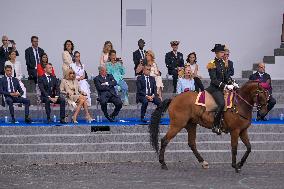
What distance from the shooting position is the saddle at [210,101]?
18609 mm

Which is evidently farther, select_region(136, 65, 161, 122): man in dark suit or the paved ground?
select_region(136, 65, 161, 122): man in dark suit

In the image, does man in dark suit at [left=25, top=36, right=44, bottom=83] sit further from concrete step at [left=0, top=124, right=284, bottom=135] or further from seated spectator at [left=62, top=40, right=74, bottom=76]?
concrete step at [left=0, top=124, right=284, bottom=135]

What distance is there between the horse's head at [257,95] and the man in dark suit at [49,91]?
5.44m

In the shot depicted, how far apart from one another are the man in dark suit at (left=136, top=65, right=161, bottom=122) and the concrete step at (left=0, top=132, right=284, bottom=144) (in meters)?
1.60

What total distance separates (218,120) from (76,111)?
4795 millimetres

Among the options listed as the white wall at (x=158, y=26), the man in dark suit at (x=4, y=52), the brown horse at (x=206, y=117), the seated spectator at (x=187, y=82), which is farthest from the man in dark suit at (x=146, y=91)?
the white wall at (x=158, y=26)

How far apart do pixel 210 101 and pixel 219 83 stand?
0.43 m

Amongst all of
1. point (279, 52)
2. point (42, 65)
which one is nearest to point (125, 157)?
point (42, 65)

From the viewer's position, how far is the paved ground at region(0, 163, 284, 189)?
1630 centimetres

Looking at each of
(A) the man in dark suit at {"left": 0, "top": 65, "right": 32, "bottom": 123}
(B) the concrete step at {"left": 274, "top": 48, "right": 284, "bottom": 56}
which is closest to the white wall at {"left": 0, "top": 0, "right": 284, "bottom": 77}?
(B) the concrete step at {"left": 274, "top": 48, "right": 284, "bottom": 56}

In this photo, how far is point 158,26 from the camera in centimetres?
2877

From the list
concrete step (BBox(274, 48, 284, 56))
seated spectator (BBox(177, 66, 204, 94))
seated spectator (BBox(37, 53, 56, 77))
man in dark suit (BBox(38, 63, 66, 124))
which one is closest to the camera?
man in dark suit (BBox(38, 63, 66, 124))

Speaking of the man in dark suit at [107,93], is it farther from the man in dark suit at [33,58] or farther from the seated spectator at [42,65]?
the man in dark suit at [33,58]

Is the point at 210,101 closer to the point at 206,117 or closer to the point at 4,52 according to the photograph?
the point at 206,117
